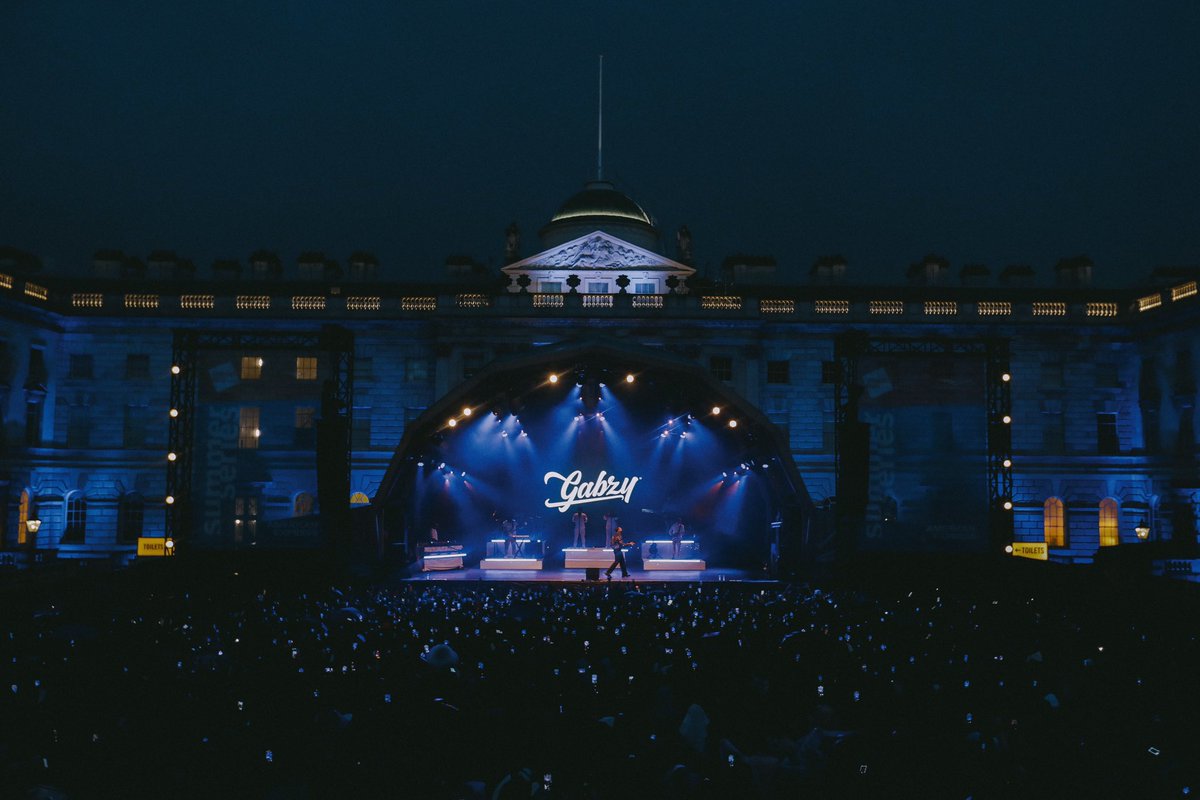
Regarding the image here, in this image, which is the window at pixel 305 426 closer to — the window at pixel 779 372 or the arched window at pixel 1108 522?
the window at pixel 779 372

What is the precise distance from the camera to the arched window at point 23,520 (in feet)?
140

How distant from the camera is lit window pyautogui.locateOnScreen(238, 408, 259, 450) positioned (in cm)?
4562

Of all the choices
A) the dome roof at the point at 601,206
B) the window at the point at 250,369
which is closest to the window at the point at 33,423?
the window at the point at 250,369

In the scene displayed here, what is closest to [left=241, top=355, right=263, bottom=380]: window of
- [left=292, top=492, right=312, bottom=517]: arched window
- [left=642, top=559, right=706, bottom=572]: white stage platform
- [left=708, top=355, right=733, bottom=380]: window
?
[left=292, top=492, right=312, bottom=517]: arched window

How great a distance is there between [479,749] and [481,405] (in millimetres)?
23470

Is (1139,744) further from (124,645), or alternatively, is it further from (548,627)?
(124,645)

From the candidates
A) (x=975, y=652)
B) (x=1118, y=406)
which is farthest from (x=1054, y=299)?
(x=975, y=652)

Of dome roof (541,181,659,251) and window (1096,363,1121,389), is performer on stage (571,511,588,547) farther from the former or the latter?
window (1096,363,1121,389)

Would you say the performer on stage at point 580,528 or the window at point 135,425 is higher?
the window at point 135,425

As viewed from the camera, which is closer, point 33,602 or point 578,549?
point 33,602

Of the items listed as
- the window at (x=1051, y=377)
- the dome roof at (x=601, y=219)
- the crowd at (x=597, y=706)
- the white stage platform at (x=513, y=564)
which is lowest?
the white stage platform at (x=513, y=564)

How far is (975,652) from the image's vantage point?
11.9 m

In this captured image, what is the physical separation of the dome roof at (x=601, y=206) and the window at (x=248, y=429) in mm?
18856

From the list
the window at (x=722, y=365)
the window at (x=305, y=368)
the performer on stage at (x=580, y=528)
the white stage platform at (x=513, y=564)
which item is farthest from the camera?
the window at (x=305, y=368)
